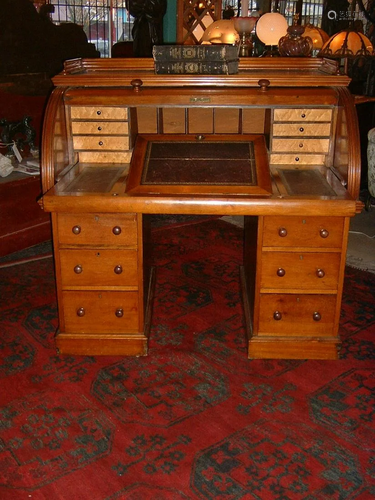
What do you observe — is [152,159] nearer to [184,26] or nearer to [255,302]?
[255,302]

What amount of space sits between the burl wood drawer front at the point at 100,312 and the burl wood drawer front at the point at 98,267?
66 millimetres

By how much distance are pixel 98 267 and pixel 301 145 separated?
127 centimetres

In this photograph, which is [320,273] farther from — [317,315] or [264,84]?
[264,84]

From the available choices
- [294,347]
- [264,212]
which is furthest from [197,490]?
[264,212]

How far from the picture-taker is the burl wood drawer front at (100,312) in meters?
2.82

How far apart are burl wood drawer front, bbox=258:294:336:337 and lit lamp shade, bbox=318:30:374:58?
10.0 ft

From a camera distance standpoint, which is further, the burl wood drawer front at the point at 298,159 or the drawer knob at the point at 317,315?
the burl wood drawer front at the point at 298,159

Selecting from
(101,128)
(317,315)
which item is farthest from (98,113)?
(317,315)

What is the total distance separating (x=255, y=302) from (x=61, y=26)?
4.57 meters

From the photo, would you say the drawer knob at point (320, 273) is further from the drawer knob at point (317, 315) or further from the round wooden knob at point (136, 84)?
the round wooden knob at point (136, 84)

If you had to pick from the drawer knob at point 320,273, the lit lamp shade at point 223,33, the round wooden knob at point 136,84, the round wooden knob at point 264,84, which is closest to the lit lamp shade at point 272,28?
the lit lamp shade at point 223,33

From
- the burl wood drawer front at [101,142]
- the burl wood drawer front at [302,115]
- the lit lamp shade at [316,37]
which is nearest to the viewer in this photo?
the burl wood drawer front at [302,115]

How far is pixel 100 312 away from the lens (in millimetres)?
2854

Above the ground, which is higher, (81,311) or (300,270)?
(300,270)
